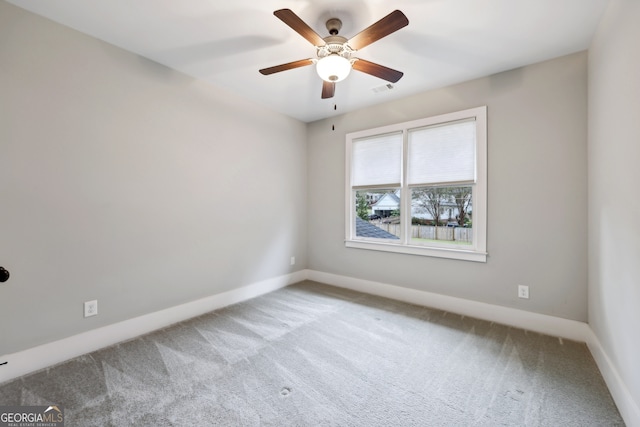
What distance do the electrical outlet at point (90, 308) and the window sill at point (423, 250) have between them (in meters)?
2.91

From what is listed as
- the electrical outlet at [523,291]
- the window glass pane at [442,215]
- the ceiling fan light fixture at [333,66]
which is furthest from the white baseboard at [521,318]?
the ceiling fan light fixture at [333,66]

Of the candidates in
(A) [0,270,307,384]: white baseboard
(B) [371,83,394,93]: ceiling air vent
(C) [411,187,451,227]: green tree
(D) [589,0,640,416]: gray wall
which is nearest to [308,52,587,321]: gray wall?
(D) [589,0,640,416]: gray wall

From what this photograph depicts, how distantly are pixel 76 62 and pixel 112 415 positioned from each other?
2620 mm

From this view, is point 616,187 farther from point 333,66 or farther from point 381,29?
→ point 333,66

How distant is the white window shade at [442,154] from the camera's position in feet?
10.0

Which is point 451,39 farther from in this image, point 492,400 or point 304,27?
point 492,400

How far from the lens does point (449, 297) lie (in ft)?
10.4

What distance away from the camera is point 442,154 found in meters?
3.24

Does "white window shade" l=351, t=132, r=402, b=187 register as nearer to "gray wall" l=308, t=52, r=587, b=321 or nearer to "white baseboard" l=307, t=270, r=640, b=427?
"gray wall" l=308, t=52, r=587, b=321

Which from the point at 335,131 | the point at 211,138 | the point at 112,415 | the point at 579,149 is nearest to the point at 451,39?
the point at 579,149

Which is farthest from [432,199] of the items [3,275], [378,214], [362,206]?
[3,275]

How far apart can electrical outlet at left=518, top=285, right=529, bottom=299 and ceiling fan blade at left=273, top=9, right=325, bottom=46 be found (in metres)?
2.96

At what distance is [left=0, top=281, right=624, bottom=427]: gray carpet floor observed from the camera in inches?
63.0

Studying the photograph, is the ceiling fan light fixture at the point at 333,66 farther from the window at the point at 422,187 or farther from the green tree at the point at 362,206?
the green tree at the point at 362,206
